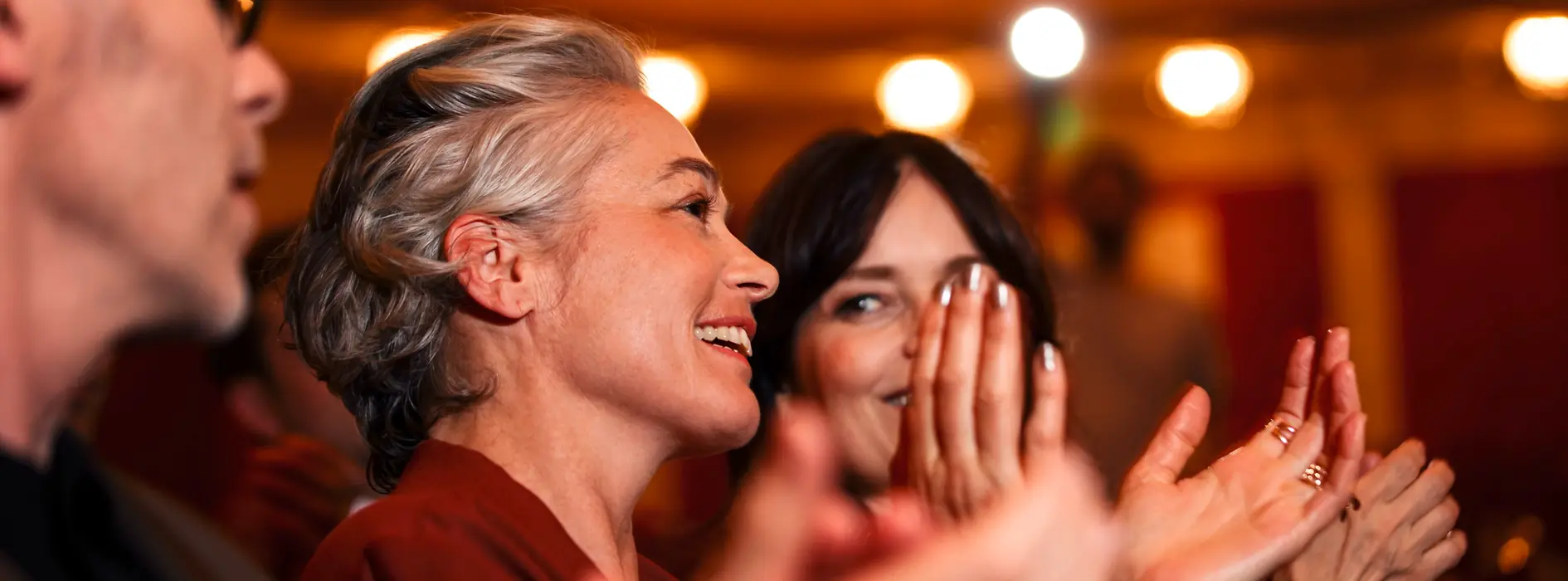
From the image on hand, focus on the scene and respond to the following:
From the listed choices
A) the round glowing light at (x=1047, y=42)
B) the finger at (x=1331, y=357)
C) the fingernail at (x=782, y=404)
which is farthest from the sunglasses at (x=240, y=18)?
the round glowing light at (x=1047, y=42)

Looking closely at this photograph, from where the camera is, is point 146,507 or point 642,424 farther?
point 642,424

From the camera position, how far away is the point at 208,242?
29.5 inches

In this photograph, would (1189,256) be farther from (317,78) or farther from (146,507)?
(146,507)

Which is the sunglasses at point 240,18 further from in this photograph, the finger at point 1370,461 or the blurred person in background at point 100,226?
the finger at point 1370,461

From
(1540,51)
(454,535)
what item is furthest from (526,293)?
(1540,51)

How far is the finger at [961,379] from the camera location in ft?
4.22

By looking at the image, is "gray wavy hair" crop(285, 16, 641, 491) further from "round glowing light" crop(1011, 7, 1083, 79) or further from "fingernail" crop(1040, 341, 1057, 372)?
"round glowing light" crop(1011, 7, 1083, 79)

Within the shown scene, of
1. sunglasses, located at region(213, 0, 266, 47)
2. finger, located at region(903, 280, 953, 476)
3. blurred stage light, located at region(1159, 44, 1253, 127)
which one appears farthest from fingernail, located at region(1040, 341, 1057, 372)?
blurred stage light, located at region(1159, 44, 1253, 127)

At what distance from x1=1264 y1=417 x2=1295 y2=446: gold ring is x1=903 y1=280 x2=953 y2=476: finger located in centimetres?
43

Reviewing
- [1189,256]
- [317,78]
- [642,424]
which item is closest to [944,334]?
[642,424]

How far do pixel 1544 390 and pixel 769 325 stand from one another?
653 cm

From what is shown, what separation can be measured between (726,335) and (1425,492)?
0.90 metres

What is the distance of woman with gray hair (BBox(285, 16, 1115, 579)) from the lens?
1322 mm

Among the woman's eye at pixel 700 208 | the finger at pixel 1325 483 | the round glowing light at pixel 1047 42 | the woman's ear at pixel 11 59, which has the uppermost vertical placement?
the woman's ear at pixel 11 59
